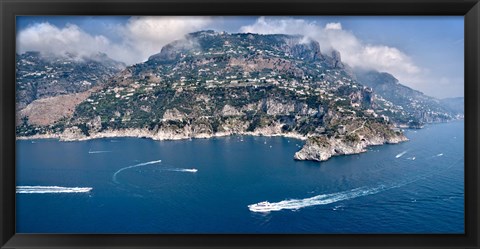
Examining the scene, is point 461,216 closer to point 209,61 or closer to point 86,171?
point 86,171

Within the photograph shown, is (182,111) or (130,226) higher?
(182,111)

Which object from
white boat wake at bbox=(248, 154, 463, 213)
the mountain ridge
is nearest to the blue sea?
white boat wake at bbox=(248, 154, 463, 213)

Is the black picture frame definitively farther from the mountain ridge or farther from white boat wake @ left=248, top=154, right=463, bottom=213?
the mountain ridge
